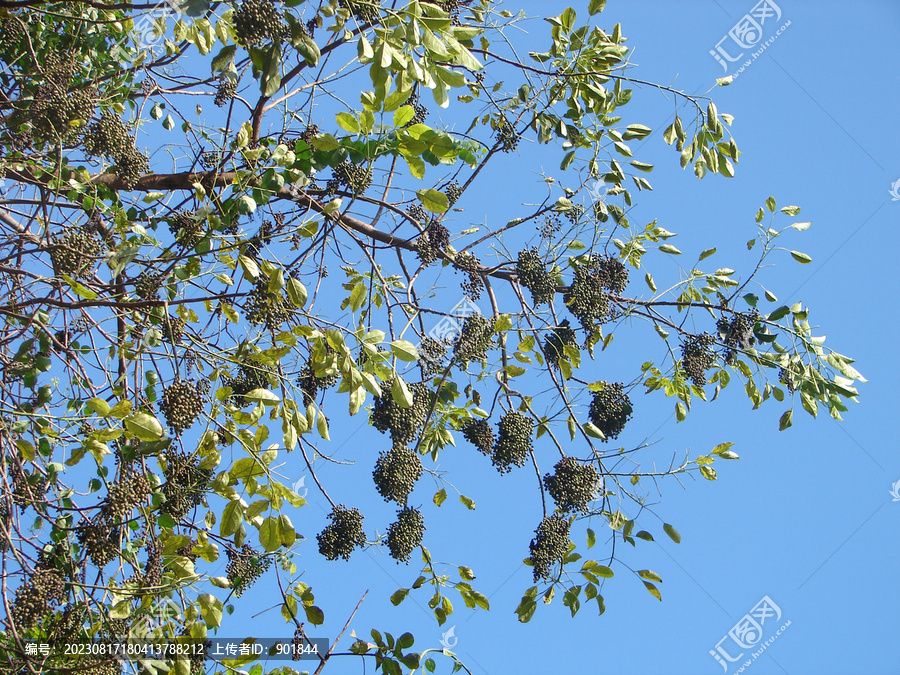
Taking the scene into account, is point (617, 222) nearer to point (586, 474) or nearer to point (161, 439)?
point (586, 474)

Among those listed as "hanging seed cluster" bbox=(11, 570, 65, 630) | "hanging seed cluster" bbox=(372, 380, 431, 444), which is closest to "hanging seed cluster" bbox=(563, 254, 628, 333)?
"hanging seed cluster" bbox=(372, 380, 431, 444)

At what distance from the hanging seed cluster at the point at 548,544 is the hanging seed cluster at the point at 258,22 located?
196 centimetres

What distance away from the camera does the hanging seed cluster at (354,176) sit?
8.49ft

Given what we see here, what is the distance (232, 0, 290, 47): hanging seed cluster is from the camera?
2.23 m

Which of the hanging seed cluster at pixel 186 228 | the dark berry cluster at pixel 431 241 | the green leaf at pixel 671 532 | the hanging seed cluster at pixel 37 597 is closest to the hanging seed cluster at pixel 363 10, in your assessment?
the dark berry cluster at pixel 431 241

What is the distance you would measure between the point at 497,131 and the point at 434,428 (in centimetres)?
137

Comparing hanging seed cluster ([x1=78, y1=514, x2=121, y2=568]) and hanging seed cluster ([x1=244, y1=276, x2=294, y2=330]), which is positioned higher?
hanging seed cluster ([x1=244, y1=276, x2=294, y2=330])

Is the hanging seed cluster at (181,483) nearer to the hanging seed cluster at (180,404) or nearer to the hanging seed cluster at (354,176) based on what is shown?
the hanging seed cluster at (180,404)

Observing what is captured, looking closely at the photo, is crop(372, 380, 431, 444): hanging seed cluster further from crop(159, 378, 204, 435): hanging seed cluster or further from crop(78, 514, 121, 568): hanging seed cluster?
crop(78, 514, 121, 568): hanging seed cluster

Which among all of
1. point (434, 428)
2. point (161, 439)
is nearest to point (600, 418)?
point (434, 428)

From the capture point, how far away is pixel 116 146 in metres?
2.86

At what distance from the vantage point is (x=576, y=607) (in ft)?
10.2

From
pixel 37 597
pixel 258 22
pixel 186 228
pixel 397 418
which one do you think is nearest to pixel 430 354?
pixel 397 418

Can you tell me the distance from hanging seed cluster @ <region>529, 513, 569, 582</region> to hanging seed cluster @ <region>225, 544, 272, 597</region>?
3.50 feet
